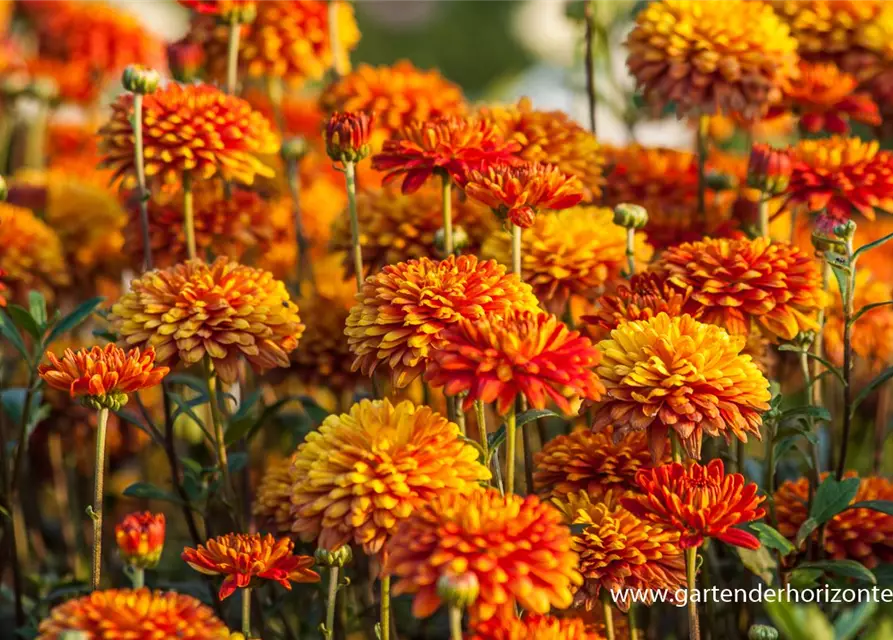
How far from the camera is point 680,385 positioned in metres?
1.29

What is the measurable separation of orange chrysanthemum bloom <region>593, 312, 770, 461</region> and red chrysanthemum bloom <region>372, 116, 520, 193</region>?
34cm

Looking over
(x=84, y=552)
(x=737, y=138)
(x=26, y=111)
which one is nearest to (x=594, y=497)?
(x=84, y=552)

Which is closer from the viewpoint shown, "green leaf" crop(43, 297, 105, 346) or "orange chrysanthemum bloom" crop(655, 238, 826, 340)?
"orange chrysanthemum bloom" crop(655, 238, 826, 340)

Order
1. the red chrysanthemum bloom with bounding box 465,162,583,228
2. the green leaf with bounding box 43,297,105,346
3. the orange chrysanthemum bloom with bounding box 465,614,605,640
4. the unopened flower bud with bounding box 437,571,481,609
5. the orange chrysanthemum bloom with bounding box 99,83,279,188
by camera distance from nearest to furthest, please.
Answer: the unopened flower bud with bounding box 437,571,481,609 → the orange chrysanthemum bloom with bounding box 465,614,605,640 → the red chrysanthemum bloom with bounding box 465,162,583,228 → the green leaf with bounding box 43,297,105,346 → the orange chrysanthemum bloom with bounding box 99,83,279,188

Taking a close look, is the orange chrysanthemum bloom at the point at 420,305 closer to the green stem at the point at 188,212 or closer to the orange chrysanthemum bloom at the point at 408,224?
the orange chrysanthemum bloom at the point at 408,224

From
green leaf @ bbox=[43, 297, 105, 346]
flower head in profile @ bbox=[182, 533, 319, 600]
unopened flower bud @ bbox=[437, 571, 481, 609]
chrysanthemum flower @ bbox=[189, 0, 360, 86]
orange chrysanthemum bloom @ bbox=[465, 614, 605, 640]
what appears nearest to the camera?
unopened flower bud @ bbox=[437, 571, 481, 609]

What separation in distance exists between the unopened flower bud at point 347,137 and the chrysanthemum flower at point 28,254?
824 millimetres

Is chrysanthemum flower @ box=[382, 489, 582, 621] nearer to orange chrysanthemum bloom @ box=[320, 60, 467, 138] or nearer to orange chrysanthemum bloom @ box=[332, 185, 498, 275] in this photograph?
orange chrysanthemum bloom @ box=[332, 185, 498, 275]

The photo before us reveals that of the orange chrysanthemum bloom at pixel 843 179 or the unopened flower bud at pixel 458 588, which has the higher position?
the orange chrysanthemum bloom at pixel 843 179

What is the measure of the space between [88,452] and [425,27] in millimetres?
9980

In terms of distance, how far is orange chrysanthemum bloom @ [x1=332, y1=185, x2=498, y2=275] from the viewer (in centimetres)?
180

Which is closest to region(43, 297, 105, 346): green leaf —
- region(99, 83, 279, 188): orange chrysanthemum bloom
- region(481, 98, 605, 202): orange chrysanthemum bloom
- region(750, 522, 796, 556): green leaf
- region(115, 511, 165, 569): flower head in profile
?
region(99, 83, 279, 188): orange chrysanthemum bloom

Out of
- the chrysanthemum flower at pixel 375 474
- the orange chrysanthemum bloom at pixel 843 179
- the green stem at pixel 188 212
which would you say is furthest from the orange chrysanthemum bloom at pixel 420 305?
the orange chrysanthemum bloom at pixel 843 179

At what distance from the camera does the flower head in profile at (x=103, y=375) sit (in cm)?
129
